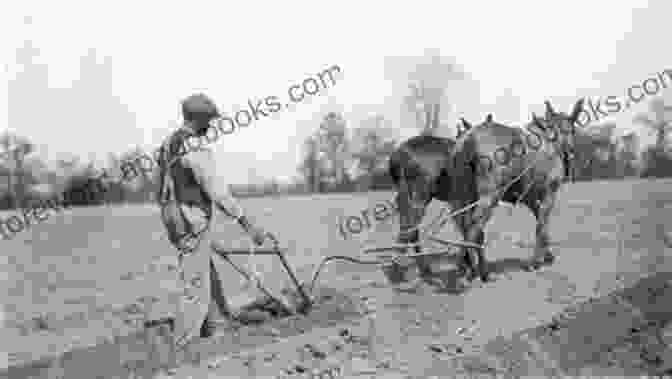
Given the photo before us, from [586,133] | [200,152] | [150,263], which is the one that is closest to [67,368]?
[200,152]

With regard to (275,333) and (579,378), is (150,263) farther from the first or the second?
(579,378)

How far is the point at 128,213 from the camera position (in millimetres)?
15812

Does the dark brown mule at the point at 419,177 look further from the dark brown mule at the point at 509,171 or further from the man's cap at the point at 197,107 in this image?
the man's cap at the point at 197,107

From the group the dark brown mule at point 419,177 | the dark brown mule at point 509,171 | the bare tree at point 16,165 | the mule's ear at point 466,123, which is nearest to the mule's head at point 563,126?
the dark brown mule at point 509,171

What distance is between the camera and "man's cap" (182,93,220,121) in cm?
382

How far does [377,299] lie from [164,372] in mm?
2786

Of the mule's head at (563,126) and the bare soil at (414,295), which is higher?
the mule's head at (563,126)

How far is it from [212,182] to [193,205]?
349 mm

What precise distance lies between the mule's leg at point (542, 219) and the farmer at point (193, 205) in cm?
512

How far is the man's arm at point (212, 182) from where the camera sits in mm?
3828

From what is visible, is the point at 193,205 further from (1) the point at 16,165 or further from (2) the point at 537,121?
(1) the point at 16,165

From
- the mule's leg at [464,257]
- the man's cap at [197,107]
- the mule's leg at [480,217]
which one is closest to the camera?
the man's cap at [197,107]

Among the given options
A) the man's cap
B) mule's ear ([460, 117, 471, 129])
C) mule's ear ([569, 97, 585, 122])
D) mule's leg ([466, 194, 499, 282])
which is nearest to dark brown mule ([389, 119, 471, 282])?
mule's ear ([460, 117, 471, 129])

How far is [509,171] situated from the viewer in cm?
593
